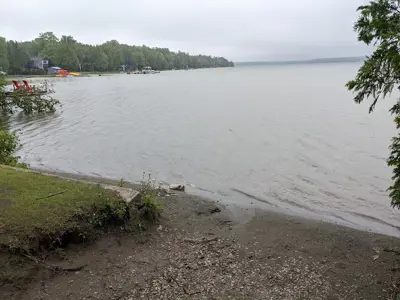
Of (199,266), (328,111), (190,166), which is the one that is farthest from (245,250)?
(328,111)

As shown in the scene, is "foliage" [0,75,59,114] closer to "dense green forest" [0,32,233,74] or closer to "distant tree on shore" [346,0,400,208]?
"distant tree on shore" [346,0,400,208]

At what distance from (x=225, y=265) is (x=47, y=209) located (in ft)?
11.9

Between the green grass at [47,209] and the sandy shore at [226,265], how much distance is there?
453mm

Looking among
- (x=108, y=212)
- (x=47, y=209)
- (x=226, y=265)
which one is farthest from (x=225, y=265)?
(x=47, y=209)

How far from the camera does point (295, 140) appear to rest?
69.0 feet

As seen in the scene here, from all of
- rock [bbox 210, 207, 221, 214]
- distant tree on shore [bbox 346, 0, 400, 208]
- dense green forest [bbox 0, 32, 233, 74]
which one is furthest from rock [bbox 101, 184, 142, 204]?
dense green forest [bbox 0, 32, 233, 74]

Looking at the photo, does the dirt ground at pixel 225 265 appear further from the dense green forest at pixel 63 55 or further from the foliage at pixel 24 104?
the dense green forest at pixel 63 55

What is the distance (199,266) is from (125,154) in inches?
499

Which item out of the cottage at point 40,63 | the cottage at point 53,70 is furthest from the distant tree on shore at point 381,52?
the cottage at point 40,63

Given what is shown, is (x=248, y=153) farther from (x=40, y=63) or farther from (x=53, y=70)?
(x=40, y=63)

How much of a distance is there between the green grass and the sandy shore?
1.49 feet

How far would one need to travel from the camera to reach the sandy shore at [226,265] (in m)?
5.52

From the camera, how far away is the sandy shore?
5523 millimetres

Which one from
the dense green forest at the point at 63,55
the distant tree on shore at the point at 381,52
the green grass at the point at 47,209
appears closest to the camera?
the distant tree on shore at the point at 381,52
